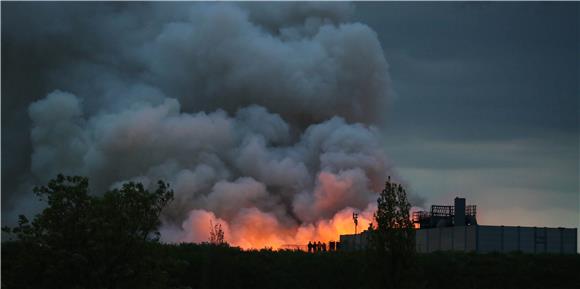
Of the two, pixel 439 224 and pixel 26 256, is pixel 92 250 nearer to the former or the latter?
pixel 26 256

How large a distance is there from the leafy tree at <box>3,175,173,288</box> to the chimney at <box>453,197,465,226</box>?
6091cm

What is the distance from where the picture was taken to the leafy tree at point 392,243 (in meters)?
35.1

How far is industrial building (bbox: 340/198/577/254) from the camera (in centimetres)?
8475

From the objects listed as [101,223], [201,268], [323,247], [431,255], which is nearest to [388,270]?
[101,223]

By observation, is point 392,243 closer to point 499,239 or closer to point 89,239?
point 89,239

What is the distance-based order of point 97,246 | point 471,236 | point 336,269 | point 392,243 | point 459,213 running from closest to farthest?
point 97,246 → point 392,243 → point 336,269 → point 471,236 → point 459,213

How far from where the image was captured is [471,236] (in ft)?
279

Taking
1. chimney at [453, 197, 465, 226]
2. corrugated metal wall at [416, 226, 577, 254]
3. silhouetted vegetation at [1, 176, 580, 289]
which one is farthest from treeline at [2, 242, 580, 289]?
silhouetted vegetation at [1, 176, 580, 289]

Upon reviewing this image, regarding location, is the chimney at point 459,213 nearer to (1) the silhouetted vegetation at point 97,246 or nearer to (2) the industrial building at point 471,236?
(2) the industrial building at point 471,236

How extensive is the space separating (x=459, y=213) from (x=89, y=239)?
63.3 m

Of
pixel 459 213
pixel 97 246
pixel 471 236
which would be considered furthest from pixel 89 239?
pixel 459 213

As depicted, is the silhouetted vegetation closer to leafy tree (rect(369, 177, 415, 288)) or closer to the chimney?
leafy tree (rect(369, 177, 415, 288))

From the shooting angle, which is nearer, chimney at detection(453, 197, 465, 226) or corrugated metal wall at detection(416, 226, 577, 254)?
corrugated metal wall at detection(416, 226, 577, 254)

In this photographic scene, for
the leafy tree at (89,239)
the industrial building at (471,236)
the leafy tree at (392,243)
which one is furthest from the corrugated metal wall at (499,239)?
the leafy tree at (89,239)
